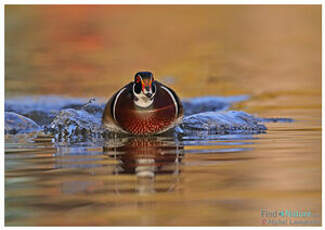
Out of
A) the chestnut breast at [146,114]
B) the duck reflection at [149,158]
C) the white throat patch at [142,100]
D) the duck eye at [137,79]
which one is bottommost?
the duck reflection at [149,158]

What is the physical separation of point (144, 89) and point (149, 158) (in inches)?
59.7

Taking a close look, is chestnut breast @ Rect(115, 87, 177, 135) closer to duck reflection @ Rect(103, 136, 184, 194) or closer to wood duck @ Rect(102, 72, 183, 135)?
wood duck @ Rect(102, 72, 183, 135)

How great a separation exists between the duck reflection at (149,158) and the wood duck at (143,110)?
144mm

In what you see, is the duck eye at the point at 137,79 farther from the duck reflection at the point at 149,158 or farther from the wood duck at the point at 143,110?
the duck reflection at the point at 149,158

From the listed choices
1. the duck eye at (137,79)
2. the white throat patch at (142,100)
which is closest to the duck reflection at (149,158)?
the white throat patch at (142,100)

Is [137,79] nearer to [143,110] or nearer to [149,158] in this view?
[143,110]

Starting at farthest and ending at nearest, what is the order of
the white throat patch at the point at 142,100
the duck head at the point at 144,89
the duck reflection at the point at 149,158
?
the white throat patch at the point at 142,100 → the duck head at the point at 144,89 → the duck reflection at the point at 149,158

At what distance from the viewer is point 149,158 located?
17.1ft

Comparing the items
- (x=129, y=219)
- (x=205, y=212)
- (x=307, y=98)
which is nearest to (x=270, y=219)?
(x=205, y=212)

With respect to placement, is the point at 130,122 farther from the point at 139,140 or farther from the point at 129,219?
the point at 129,219

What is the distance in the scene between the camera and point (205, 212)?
3.52 meters

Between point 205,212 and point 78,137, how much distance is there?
393 centimetres

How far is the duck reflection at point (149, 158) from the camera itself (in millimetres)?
4195

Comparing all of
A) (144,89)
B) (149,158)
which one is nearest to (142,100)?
(144,89)
